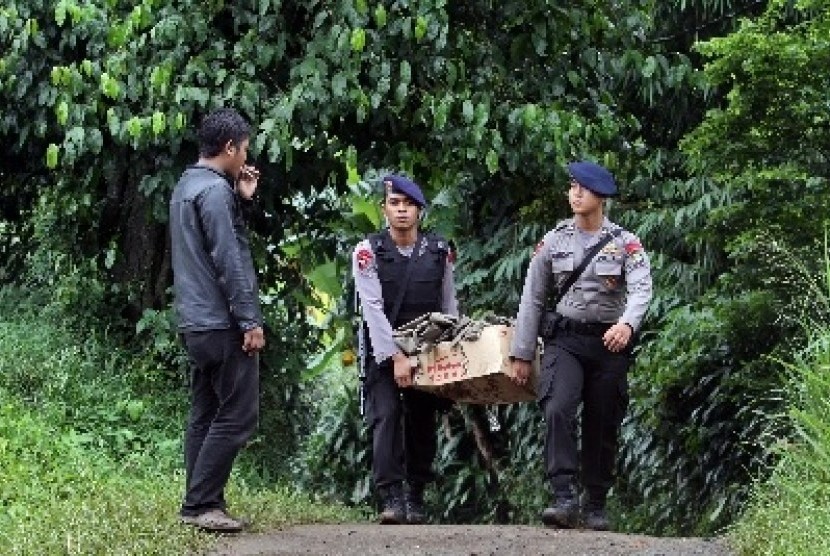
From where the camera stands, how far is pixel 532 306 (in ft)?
28.9

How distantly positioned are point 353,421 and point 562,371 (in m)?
7.19

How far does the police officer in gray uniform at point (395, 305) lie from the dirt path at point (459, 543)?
2.03 ft

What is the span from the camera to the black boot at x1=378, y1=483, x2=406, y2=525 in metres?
9.05

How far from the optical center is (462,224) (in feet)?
46.8

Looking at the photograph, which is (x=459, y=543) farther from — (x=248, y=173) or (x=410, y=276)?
(x=248, y=173)

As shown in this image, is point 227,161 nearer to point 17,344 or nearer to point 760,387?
point 760,387

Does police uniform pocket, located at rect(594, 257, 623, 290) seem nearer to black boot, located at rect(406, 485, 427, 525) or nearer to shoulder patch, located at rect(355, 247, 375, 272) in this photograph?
shoulder patch, located at rect(355, 247, 375, 272)

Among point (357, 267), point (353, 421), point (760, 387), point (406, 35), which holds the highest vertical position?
point (406, 35)

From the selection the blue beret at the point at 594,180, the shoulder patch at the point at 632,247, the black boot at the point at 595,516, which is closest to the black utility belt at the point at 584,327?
the shoulder patch at the point at 632,247

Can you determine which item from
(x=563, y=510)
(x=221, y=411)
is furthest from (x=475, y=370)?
(x=221, y=411)

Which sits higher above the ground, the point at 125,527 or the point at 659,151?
the point at 659,151

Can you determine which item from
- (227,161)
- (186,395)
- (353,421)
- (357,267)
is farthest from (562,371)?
(353,421)

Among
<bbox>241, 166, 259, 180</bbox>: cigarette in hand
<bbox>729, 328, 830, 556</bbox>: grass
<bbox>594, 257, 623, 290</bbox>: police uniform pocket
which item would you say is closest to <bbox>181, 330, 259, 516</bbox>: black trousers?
<bbox>241, 166, 259, 180</bbox>: cigarette in hand

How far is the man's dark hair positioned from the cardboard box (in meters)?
1.62
